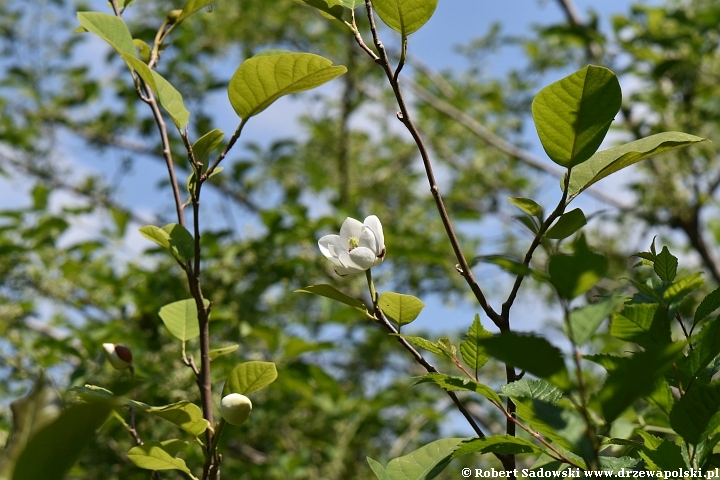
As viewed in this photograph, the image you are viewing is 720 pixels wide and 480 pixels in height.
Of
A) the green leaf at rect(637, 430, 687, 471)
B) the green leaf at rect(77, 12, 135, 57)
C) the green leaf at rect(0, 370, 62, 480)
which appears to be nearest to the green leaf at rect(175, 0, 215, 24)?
the green leaf at rect(77, 12, 135, 57)

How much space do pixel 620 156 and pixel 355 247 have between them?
0.32m

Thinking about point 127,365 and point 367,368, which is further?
point 367,368

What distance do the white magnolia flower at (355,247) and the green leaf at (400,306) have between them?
0.17 ft

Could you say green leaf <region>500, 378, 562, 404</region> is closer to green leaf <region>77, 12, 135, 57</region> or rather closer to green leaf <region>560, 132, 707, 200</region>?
green leaf <region>560, 132, 707, 200</region>

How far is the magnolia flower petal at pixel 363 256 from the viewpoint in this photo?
74 centimetres

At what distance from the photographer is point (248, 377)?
0.74 metres

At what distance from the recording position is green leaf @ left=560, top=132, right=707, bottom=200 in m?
0.62

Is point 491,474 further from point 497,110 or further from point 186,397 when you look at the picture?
point 497,110

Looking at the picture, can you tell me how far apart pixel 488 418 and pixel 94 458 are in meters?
1.66

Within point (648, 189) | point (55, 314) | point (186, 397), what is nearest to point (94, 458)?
point (186, 397)

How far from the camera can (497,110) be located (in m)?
3.75

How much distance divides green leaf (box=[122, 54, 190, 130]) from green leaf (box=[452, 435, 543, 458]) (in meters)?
0.49

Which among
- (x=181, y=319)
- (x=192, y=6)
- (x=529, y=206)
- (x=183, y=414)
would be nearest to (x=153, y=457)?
(x=183, y=414)

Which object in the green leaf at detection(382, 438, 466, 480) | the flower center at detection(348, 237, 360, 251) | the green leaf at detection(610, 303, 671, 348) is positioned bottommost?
the green leaf at detection(382, 438, 466, 480)
